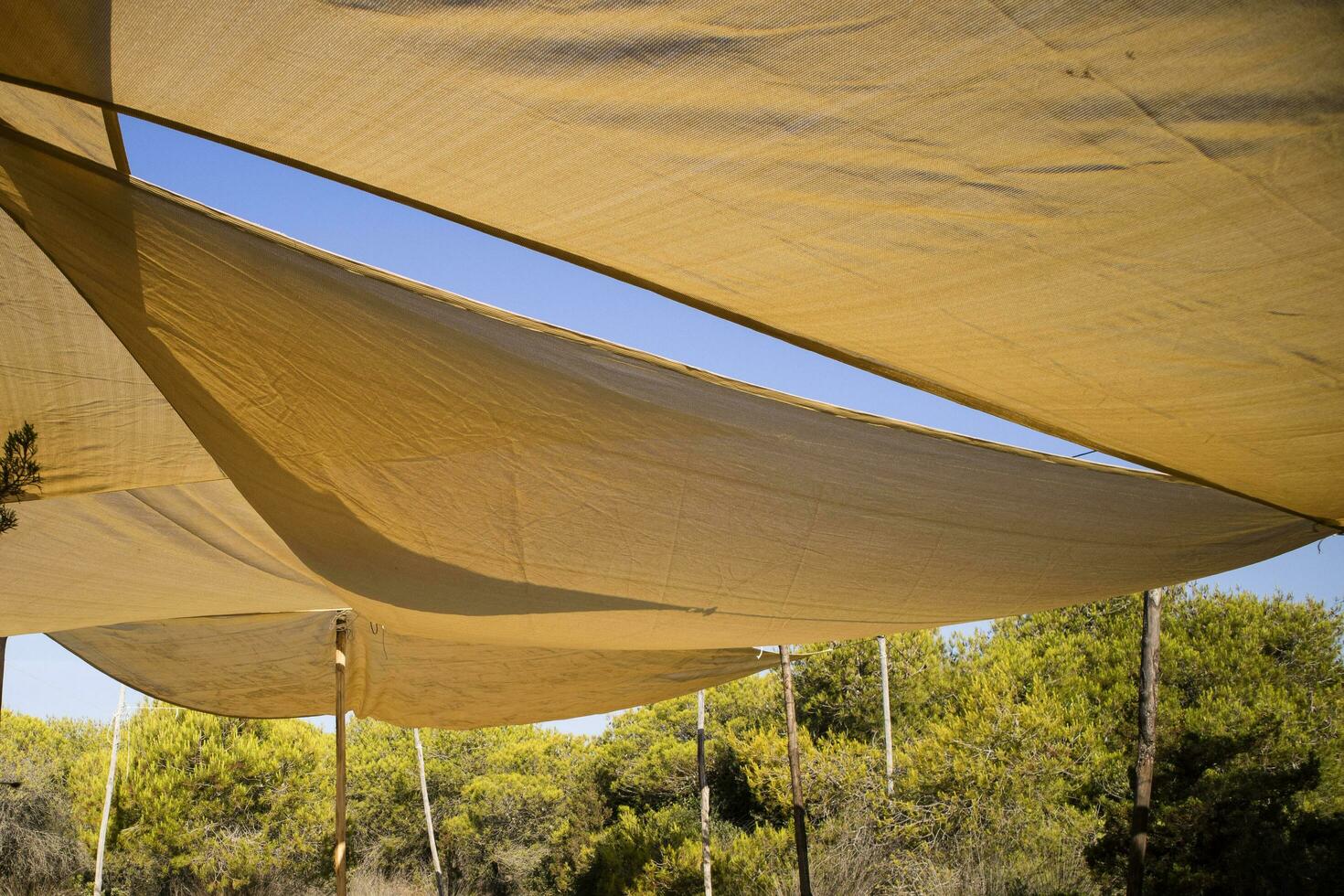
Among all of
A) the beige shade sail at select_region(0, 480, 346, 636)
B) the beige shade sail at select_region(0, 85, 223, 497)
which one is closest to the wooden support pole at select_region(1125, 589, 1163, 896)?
the beige shade sail at select_region(0, 480, 346, 636)

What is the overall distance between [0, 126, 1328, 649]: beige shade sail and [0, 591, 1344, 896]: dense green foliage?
260 inches

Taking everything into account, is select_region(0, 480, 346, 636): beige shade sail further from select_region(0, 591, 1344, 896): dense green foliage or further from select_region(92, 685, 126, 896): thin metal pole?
select_region(92, 685, 126, 896): thin metal pole

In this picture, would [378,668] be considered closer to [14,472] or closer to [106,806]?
[14,472]

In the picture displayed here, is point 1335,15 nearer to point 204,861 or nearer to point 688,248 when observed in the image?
point 688,248

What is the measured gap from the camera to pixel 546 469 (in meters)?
2.37

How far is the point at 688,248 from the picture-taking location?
1582 mm

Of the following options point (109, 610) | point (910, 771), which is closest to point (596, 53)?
point (109, 610)

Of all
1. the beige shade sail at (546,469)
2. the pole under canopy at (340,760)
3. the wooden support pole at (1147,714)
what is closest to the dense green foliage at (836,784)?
A: the wooden support pole at (1147,714)

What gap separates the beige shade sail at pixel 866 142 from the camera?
1.10 meters

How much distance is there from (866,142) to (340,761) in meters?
3.99

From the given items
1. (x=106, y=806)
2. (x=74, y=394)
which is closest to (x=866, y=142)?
(x=74, y=394)

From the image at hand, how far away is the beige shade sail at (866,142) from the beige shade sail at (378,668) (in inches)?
Result: 143

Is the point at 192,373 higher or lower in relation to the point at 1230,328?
higher

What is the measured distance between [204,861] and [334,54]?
17550mm
